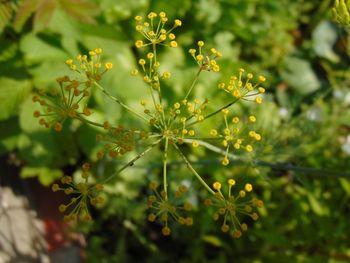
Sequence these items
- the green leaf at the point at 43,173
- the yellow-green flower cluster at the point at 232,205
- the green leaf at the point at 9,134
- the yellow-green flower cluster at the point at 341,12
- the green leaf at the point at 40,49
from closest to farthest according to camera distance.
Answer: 1. the yellow-green flower cluster at the point at 232,205
2. the yellow-green flower cluster at the point at 341,12
3. the green leaf at the point at 40,49
4. the green leaf at the point at 9,134
5. the green leaf at the point at 43,173

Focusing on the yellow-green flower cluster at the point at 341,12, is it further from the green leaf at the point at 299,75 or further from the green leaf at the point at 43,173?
the green leaf at the point at 299,75

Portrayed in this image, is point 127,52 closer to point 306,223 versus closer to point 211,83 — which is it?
point 211,83

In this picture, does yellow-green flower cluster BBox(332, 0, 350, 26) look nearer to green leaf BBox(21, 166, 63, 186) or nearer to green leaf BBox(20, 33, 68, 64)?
green leaf BBox(20, 33, 68, 64)

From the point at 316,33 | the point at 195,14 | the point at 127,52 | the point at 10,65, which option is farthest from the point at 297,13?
the point at 10,65

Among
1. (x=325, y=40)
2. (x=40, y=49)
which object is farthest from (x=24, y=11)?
(x=325, y=40)

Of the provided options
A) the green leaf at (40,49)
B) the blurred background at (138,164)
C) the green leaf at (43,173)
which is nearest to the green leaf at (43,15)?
the blurred background at (138,164)

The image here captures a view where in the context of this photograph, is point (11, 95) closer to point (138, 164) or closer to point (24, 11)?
point (24, 11)
